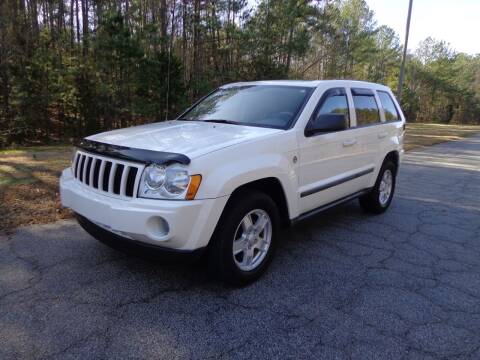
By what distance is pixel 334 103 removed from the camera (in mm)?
4230

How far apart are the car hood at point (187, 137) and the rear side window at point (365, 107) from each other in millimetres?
1672

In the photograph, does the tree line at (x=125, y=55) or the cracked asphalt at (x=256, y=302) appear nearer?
the cracked asphalt at (x=256, y=302)

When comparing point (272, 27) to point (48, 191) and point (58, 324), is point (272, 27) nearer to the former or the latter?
point (48, 191)

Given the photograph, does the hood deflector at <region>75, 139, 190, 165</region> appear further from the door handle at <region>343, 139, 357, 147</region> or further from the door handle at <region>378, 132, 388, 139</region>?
the door handle at <region>378, 132, 388, 139</region>

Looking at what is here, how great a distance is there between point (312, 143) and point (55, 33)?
14.9 m

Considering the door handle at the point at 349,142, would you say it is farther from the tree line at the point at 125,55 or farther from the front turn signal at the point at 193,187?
the tree line at the point at 125,55

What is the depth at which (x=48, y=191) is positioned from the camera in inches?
222

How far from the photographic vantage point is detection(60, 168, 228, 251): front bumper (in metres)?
2.63

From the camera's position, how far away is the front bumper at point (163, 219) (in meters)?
2.63

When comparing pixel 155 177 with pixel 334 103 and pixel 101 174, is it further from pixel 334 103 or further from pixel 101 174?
pixel 334 103

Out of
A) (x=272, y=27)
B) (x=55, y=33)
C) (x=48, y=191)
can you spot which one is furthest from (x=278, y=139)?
(x=272, y=27)

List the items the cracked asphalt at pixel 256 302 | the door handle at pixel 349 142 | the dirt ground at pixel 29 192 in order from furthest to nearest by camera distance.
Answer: the dirt ground at pixel 29 192, the door handle at pixel 349 142, the cracked asphalt at pixel 256 302

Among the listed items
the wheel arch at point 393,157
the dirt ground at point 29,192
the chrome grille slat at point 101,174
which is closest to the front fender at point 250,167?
the chrome grille slat at point 101,174

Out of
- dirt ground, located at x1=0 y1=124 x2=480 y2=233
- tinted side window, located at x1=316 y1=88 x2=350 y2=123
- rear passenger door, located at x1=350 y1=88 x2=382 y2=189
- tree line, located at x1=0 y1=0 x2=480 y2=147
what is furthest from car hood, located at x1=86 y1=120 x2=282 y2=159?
tree line, located at x1=0 y1=0 x2=480 y2=147
